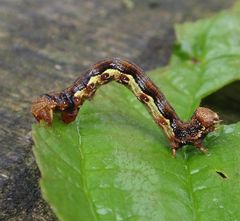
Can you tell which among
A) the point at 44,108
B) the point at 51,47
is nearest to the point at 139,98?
the point at 44,108

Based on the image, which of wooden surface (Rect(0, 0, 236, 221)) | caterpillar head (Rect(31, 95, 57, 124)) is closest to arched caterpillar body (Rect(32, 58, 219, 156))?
caterpillar head (Rect(31, 95, 57, 124))

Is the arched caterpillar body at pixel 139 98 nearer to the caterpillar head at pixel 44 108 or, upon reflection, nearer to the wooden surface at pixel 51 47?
the caterpillar head at pixel 44 108

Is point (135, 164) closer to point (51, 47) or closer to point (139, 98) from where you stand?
point (139, 98)

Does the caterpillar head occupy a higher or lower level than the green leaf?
higher

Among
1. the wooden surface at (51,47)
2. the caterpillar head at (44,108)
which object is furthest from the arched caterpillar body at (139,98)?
the wooden surface at (51,47)

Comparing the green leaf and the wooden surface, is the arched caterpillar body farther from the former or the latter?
the wooden surface

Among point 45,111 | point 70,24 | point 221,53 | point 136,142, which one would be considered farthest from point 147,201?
point 70,24
